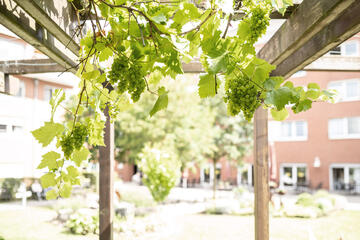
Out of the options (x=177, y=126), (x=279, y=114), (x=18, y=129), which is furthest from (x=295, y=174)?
(x=279, y=114)

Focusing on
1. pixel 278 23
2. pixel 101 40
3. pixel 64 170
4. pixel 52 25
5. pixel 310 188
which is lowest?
pixel 310 188

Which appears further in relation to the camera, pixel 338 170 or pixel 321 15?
pixel 338 170

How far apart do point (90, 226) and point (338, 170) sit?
15.7m

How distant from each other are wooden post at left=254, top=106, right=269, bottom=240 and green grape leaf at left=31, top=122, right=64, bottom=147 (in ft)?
6.94

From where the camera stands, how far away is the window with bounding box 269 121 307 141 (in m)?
19.2

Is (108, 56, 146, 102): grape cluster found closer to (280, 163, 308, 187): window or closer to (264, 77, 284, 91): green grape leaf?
(264, 77, 284, 91): green grape leaf

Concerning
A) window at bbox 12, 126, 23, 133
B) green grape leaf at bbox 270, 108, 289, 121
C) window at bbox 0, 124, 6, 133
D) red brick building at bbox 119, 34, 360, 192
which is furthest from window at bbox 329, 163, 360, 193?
green grape leaf at bbox 270, 108, 289, 121

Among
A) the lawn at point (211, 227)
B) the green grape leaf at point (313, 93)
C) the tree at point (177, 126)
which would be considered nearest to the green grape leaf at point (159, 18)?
the green grape leaf at point (313, 93)

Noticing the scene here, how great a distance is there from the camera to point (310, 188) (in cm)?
1831

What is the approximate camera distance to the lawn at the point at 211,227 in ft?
22.9

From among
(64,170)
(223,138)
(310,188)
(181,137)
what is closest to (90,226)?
(64,170)

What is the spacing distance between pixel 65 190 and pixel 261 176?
2053 millimetres

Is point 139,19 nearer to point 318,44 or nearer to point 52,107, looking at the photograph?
point 52,107

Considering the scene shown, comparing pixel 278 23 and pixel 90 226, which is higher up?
pixel 278 23
